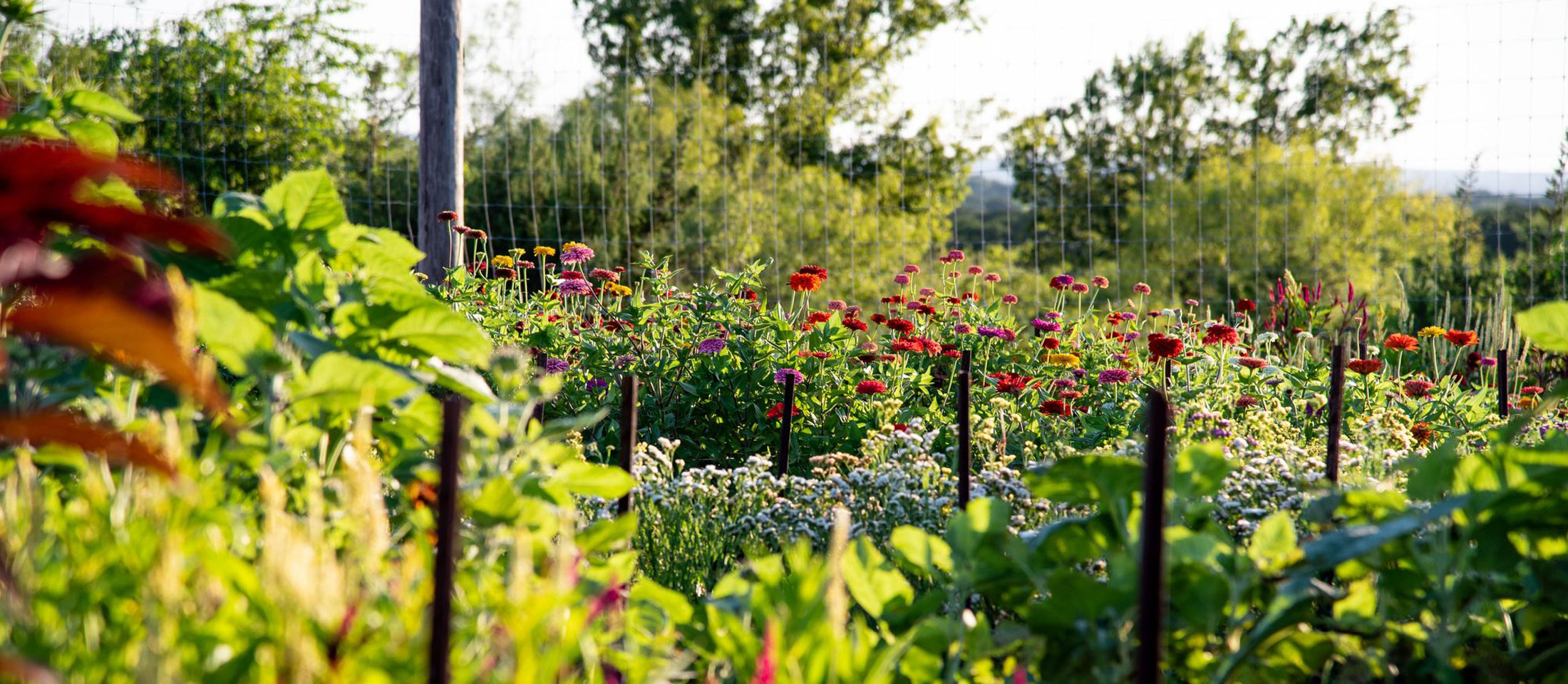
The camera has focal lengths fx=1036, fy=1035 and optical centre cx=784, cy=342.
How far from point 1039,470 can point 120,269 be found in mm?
1011

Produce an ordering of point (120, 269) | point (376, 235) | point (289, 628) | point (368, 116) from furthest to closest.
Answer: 1. point (368, 116)
2. point (376, 235)
3. point (120, 269)
4. point (289, 628)

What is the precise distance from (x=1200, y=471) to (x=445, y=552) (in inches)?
36.6

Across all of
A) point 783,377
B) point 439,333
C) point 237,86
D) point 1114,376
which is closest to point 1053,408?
point 1114,376

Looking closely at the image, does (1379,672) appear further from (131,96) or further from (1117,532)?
(131,96)

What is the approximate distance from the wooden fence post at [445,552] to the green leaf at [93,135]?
820 mm

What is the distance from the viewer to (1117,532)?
130 centimetres

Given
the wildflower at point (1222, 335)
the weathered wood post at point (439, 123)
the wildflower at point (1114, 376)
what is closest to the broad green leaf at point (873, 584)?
the wildflower at point (1114, 376)

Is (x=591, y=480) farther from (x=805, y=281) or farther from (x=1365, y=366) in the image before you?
(x=1365, y=366)

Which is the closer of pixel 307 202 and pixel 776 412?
pixel 307 202

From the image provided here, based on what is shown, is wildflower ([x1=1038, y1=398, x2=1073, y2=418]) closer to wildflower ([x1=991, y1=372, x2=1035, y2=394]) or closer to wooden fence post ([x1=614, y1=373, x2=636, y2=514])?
wildflower ([x1=991, y1=372, x2=1035, y2=394])

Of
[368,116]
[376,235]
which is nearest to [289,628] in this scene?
[376,235]

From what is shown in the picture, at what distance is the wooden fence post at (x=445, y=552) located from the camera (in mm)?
882

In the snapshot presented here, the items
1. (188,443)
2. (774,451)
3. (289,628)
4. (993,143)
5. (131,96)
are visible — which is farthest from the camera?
(993,143)

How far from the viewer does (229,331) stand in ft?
3.52
